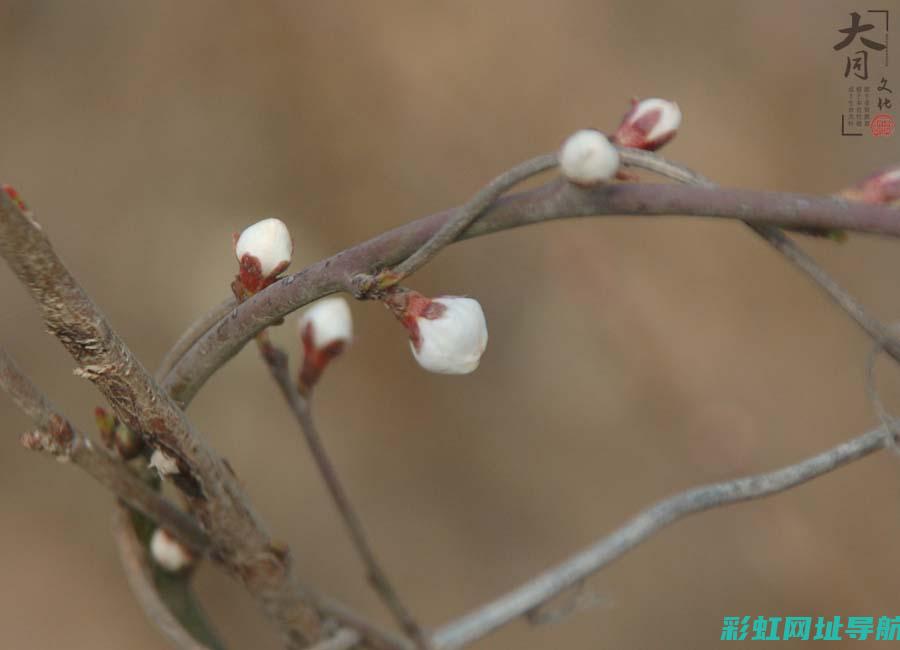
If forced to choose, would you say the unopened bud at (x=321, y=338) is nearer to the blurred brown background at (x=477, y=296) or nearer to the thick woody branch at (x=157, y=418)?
the thick woody branch at (x=157, y=418)

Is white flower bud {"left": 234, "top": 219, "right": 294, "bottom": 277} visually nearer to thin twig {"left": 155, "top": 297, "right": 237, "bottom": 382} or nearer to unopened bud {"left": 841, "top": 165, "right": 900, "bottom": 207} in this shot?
thin twig {"left": 155, "top": 297, "right": 237, "bottom": 382}

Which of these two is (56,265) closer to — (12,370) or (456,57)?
(12,370)

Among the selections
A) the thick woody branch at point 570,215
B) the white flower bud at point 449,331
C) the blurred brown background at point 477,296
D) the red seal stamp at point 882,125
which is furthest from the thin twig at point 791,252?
the red seal stamp at point 882,125

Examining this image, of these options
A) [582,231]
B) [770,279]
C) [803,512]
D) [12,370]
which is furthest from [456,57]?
[12,370]

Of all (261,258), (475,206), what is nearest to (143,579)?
(261,258)

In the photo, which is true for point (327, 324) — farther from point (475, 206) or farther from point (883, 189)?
point (883, 189)
